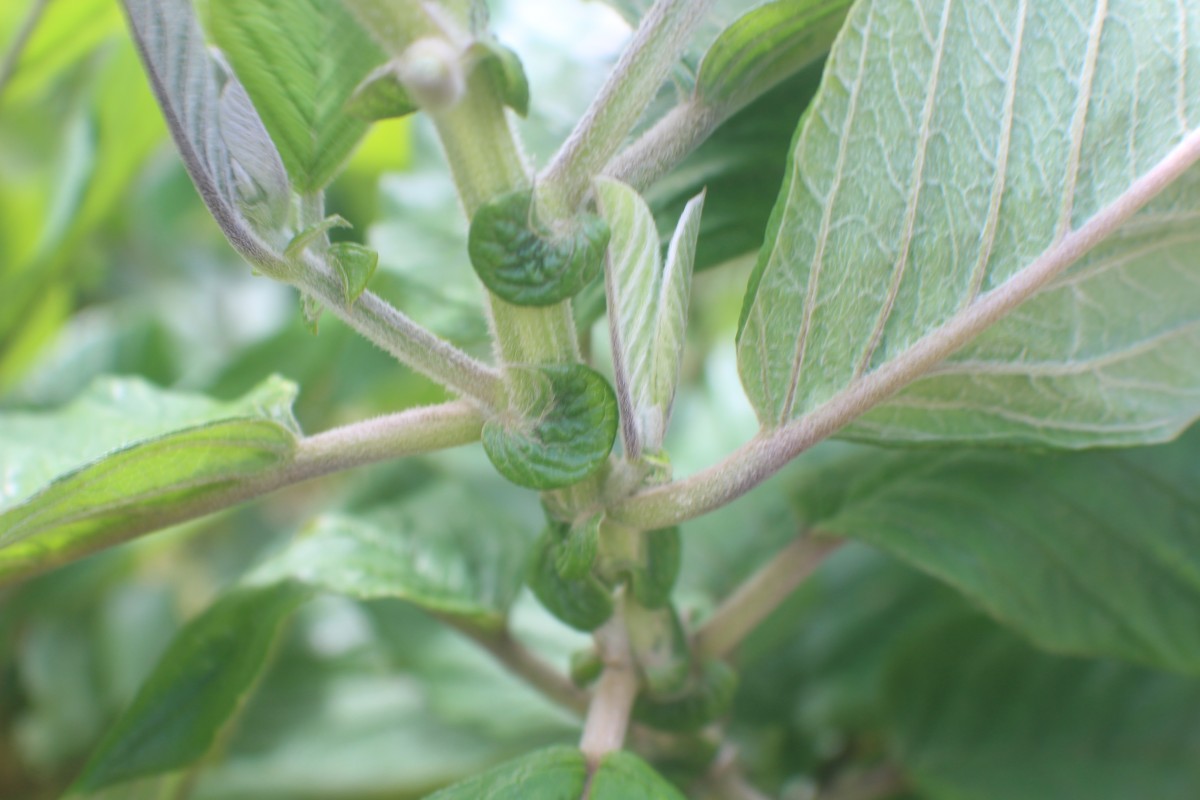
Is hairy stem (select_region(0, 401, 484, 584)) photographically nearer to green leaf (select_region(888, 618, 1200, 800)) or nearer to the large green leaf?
the large green leaf

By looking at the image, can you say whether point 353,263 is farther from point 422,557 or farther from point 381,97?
point 422,557

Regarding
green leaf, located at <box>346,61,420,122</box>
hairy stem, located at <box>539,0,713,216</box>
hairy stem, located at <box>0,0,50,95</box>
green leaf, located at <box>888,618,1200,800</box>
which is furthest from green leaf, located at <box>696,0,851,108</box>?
hairy stem, located at <box>0,0,50,95</box>

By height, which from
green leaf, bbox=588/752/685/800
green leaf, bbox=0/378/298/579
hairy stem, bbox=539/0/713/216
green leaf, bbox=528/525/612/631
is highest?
hairy stem, bbox=539/0/713/216

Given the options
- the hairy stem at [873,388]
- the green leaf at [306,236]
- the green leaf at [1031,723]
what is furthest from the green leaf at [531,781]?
the green leaf at [1031,723]

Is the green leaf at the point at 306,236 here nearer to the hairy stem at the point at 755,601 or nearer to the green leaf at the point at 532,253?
the green leaf at the point at 532,253

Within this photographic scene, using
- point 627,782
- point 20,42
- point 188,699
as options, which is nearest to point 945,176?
point 627,782
